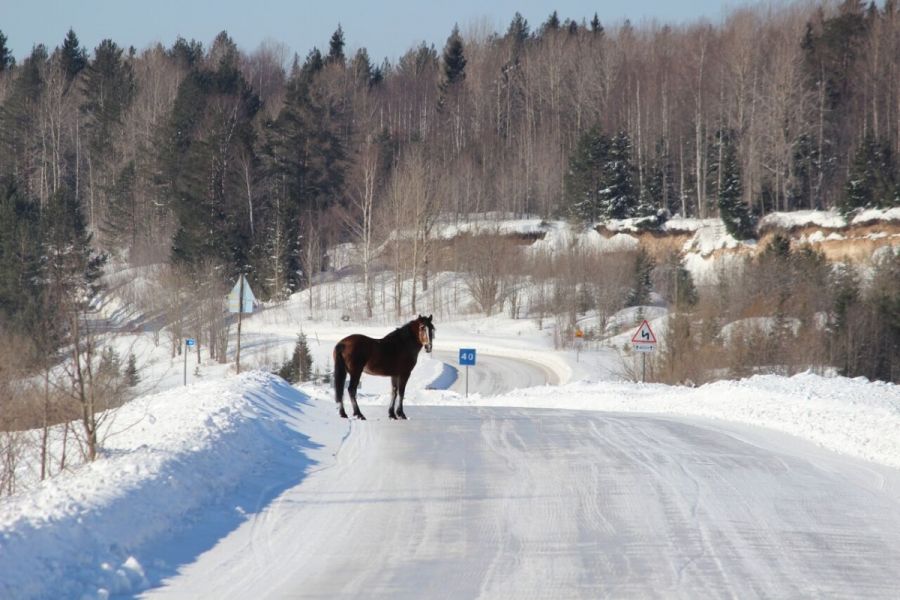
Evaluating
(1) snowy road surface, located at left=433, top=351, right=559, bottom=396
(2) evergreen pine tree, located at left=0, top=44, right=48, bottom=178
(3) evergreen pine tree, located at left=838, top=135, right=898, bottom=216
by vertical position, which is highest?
(2) evergreen pine tree, located at left=0, top=44, right=48, bottom=178

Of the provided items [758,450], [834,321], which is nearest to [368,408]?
[758,450]

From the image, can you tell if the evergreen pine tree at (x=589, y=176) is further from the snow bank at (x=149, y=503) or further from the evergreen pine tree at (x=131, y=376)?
the snow bank at (x=149, y=503)

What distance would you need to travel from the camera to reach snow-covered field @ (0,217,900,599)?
6711 millimetres

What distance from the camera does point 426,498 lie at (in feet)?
31.6

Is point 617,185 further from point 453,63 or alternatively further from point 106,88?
point 106,88

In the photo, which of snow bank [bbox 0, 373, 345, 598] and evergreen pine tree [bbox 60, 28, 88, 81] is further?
evergreen pine tree [bbox 60, 28, 88, 81]

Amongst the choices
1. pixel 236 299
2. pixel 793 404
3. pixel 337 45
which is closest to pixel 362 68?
pixel 337 45

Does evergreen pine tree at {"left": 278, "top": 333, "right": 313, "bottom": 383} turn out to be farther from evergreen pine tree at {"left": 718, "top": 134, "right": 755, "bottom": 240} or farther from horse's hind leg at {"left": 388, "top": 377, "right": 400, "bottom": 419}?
evergreen pine tree at {"left": 718, "top": 134, "right": 755, "bottom": 240}

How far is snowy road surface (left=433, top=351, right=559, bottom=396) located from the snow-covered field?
115 ft

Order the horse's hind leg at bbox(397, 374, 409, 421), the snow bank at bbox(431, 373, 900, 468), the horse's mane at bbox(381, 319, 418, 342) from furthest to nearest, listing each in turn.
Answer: the horse's hind leg at bbox(397, 374, 409, 421) < the horse's mane at bbox(381, 319, 418, 342) < the snow bank at bbox(431, 373, 900, 468)

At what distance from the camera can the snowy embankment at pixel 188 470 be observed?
21.2ft

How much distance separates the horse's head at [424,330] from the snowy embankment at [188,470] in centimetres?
186

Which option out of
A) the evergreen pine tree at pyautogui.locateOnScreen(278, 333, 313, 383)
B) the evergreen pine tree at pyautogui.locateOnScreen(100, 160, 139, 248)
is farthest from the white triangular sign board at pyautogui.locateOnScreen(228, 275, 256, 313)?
the evergreen pine tree at pyautogui.locateOnScreen(100, 160, 139, 248)

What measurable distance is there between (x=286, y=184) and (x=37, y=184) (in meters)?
34.5
